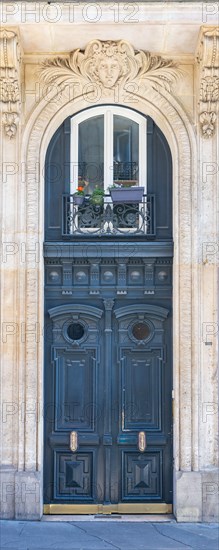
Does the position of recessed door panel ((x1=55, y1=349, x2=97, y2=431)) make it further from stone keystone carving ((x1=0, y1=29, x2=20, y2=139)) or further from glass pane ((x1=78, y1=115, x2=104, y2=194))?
stone keystone carving ((x1=0, y1=29, x2=20, y2=139))

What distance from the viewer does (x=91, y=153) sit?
1013cm

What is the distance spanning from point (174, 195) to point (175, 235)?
1.83 ft

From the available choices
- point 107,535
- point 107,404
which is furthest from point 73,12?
point 107,535

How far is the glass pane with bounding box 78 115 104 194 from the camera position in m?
10.1

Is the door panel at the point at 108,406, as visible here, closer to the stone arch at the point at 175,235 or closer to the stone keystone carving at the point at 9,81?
the stone arch at the point at 175,235

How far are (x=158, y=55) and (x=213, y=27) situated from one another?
101 centimetres

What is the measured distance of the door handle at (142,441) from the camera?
31.7ft

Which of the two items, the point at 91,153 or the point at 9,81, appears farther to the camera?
the point at 91,153

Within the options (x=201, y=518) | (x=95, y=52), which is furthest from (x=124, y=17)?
(x=201, y=518)

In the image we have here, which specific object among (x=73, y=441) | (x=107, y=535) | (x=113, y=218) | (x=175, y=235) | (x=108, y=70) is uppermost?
(x=108, y=70)

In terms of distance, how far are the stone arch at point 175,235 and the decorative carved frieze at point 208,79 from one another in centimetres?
26

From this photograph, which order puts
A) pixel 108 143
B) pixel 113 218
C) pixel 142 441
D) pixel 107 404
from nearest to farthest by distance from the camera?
pixel 142 441, pixel 107 404, pixel 113 218, pixel 108 143

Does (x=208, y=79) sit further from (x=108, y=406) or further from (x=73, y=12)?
(x=108, y=406)

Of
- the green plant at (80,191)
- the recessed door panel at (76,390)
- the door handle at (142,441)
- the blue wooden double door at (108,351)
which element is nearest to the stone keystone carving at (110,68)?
the blue wooden double door at (108,351)
